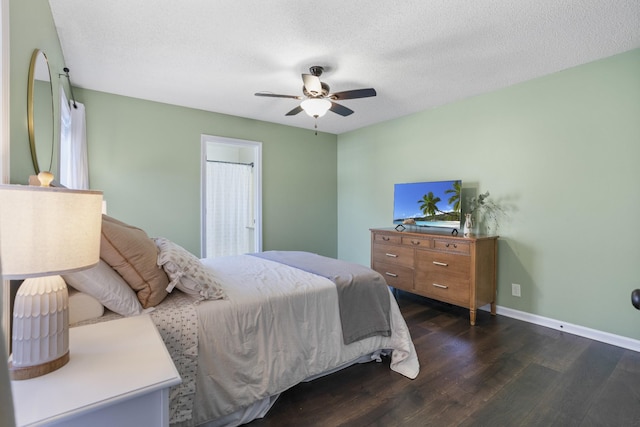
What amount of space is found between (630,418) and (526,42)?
2.61 meters

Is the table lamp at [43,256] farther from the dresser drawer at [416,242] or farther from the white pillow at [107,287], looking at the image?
the dresser drawer at [416,242]

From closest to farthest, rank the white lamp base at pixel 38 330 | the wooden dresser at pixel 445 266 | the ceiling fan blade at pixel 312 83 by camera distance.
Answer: the white lamp base at pixel 38 330 < the ceiling fan blade at pixel 312 83 < the wooden dresser at pixel 445 266

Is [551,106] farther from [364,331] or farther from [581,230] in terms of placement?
[364,331]

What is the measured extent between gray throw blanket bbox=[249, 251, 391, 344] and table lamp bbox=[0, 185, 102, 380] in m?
1.49

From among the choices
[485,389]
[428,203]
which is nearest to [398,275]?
[428,203]

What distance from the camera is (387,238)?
3867 mm

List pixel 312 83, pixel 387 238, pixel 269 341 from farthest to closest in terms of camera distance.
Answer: pixel 387 238 → pixel 312 83 → pixel 269 341

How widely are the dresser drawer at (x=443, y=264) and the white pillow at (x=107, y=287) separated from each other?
9.24ft

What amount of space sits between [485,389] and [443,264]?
1407 millimetres

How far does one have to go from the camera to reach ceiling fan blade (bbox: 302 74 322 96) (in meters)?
2.49

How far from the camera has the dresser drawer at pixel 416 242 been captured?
11.2ft

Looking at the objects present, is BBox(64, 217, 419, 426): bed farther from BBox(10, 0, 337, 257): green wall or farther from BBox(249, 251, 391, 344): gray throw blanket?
BBox(10, 0, 337, 257): green wall

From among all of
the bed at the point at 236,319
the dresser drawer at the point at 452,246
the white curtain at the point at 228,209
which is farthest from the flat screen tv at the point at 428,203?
the white curtain at the point at 228,209

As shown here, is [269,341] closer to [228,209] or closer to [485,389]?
[485,389]
